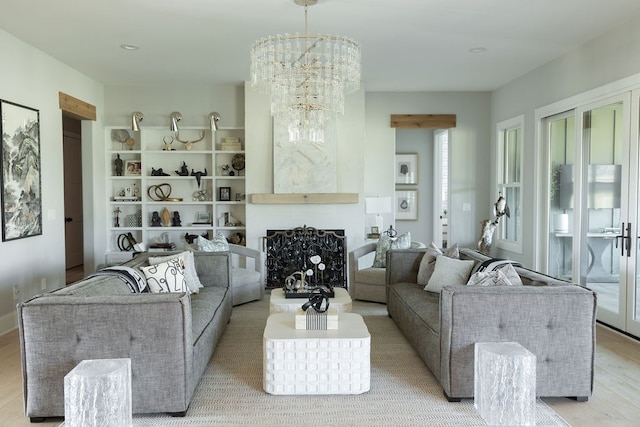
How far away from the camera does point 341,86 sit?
4.18 meters

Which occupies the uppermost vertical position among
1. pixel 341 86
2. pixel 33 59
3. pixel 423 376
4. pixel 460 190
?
pixel 33 59

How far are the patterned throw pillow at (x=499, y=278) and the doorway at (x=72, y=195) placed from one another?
655 centimetres

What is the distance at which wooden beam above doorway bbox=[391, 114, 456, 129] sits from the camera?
746 centimetres

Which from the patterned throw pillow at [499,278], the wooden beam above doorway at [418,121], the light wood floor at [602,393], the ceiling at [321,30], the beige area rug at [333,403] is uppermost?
the ceiling at [321,30]

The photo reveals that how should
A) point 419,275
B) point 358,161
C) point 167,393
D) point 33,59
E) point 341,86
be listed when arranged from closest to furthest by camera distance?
point 167,393
point 341,86
point 419,275
point 33,59
point 358,161

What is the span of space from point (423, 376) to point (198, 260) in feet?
7.77

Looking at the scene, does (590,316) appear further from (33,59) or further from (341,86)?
(33,59)

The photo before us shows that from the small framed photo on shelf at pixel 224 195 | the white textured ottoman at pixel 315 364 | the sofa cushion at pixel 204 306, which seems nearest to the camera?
the white textured ottoman at pixel 315 364

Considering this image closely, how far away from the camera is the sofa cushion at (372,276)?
5695 millimetres

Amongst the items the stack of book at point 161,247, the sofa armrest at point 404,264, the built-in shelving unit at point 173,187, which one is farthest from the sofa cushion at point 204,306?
the built-in shelving unit at point 173,187

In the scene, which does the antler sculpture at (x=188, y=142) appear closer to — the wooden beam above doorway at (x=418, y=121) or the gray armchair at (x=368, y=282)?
the wooden beam above doorway at (x=418, y=121)

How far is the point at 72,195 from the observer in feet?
27.7

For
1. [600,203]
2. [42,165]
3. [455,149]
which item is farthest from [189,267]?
[455,149]

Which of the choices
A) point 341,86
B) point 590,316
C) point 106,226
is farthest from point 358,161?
point 590,316
